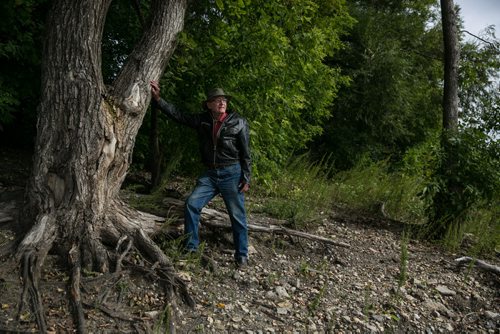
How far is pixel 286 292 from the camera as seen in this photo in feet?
16.6

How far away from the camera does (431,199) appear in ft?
25.4

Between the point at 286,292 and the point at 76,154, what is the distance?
103 inches

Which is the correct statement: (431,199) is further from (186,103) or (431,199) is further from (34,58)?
(34,58)

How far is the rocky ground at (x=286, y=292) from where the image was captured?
4020 mm

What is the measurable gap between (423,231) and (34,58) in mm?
6410

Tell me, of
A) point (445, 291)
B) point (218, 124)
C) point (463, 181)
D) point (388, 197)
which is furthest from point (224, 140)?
point (388, 197)

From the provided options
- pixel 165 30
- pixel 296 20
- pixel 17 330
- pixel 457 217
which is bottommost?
pixel 17 330

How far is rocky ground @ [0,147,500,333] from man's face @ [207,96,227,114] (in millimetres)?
1527

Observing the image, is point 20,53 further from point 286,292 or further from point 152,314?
point 286,292

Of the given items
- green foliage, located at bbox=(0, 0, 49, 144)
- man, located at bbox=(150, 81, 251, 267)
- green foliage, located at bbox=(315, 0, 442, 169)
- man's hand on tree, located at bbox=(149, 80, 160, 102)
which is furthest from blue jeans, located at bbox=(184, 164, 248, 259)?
green foliage, located at bbox=(315, 0, 442, 169)

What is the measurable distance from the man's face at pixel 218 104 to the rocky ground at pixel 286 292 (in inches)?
60.1

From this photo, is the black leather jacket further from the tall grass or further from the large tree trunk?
the large tree trunk

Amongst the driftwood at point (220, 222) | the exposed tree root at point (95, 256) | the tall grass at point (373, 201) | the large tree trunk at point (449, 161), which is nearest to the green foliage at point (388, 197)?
the tall grass at point (373, 201)

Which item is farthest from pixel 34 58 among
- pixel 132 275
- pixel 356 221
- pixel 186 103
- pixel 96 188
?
pixel 356 221
